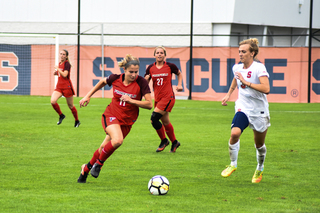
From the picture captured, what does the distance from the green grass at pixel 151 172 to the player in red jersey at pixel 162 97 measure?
376 mm

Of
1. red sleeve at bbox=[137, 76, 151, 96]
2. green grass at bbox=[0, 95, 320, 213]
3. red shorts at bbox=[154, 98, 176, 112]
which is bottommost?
green grass at bbox=[0, 95, 320, 213]

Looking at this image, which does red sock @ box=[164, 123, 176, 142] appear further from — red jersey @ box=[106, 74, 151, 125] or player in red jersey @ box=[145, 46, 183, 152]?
red jersey @ box=[106, 74, 151, 125]

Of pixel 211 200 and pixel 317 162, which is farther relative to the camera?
pixel 317 162

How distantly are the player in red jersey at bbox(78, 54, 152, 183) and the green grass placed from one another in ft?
1.45

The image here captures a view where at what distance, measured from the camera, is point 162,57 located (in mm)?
8703

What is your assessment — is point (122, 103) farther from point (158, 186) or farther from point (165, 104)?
point (165, 104)

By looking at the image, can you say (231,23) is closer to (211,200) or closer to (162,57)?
(162,57)

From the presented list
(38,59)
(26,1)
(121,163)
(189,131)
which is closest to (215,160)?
(121,163)

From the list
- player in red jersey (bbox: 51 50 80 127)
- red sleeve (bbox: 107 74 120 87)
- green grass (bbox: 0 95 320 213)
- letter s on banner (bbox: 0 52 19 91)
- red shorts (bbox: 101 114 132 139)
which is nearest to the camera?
green grass (bbox: 0 95 320 213)

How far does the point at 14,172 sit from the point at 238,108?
10.9 feet

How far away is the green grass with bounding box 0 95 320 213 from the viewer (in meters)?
4.77

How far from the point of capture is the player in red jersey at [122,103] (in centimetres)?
580

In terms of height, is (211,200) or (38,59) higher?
(38,59)

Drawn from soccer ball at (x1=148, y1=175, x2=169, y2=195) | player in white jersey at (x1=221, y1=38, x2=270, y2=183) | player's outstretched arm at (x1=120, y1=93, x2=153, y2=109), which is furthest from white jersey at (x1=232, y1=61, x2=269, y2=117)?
soccer ball at (x1=148, y1=175, x2=169, y2=195)
